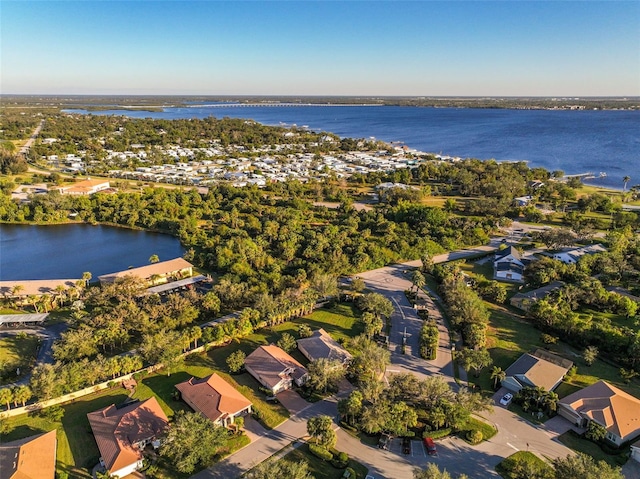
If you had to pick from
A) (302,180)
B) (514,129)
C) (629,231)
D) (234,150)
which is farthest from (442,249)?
(514,129)

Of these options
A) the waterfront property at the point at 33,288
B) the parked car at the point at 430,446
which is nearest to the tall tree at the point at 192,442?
the parked car at the point at 430,446

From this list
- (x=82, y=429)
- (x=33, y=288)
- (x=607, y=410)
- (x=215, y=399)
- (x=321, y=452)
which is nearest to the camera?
(x=321, y=452)

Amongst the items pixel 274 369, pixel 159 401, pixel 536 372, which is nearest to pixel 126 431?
pixel 159 401

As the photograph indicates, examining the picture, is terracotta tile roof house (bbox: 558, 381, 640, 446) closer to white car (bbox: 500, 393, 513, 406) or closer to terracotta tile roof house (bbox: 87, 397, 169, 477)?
white car (bbox: 500, 393, 513, 406)

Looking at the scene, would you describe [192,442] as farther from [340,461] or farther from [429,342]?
[429,342]

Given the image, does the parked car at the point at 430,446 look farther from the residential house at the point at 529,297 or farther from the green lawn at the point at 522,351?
the residential house at the point at 529,297

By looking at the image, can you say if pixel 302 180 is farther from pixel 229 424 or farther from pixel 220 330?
pixel 229 424

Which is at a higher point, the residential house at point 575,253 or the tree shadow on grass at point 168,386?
the residential house at point 575,253
